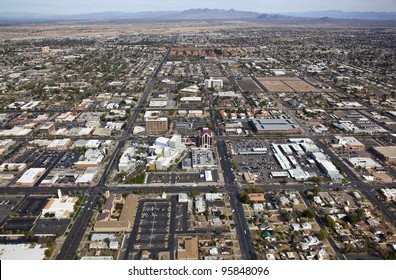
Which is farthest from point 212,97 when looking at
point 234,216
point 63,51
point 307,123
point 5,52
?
point 5,52

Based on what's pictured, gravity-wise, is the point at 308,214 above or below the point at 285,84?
below

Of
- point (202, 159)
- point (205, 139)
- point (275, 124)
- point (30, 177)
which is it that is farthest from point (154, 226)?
point (275, 124)

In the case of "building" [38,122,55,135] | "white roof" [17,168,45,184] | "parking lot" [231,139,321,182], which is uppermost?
"building" [38,122,55,135]

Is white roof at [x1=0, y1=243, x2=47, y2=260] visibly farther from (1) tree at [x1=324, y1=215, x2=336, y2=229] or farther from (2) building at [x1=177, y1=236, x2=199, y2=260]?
(1) tree at [x1=324, y1=215, x2=336, y2=229]

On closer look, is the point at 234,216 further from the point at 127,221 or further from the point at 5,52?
the point at 5,52

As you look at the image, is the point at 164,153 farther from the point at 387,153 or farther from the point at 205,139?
the point at 387,153

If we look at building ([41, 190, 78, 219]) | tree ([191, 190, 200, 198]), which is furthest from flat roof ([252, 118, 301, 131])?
building ([41, 190, 78, 219])

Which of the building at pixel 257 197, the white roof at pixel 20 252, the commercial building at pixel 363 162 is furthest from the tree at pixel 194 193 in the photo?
the commercial building at pixel 363 162
